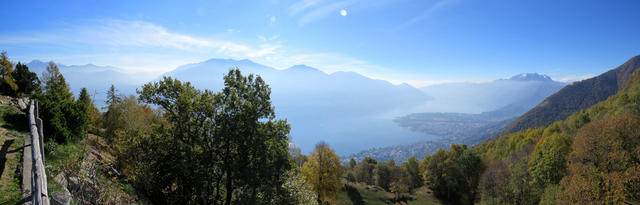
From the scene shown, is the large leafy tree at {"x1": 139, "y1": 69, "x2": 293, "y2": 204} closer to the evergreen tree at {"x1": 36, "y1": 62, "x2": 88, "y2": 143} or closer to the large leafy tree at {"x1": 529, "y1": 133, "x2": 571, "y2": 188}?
the evergreen tree at {"x1": 36, "y1": 62, "x2": 88, "y2": 143}

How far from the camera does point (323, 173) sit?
92.3ft

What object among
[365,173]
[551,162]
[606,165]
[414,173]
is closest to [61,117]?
[606,165]

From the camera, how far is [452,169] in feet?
154

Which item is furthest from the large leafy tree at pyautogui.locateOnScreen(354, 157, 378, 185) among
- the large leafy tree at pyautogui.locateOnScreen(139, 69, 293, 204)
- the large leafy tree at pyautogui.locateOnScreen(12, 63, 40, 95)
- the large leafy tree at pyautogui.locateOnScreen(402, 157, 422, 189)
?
the large leafy tree at pyautogui.locateOnScreen(12, 63, 40, 95)

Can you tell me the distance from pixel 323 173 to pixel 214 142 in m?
18.1

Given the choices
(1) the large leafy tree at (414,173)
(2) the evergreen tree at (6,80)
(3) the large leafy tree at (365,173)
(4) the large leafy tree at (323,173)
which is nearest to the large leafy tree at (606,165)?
(4) the large leafy tree at (323,173)

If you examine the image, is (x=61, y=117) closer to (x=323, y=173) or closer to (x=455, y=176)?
(x=323, y=173)

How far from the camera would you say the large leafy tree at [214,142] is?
1147 centimetres

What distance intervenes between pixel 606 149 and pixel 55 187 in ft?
118

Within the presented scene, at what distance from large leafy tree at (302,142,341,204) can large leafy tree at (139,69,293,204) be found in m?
15.2

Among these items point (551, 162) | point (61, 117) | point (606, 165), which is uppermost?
point (61, 117)

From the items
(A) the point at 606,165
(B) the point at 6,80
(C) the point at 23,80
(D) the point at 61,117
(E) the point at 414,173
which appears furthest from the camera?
(E) the point at 414,173

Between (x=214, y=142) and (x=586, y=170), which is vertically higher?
(x=214, y=142)

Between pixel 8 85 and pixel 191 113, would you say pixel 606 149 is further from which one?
pixel 8 85
